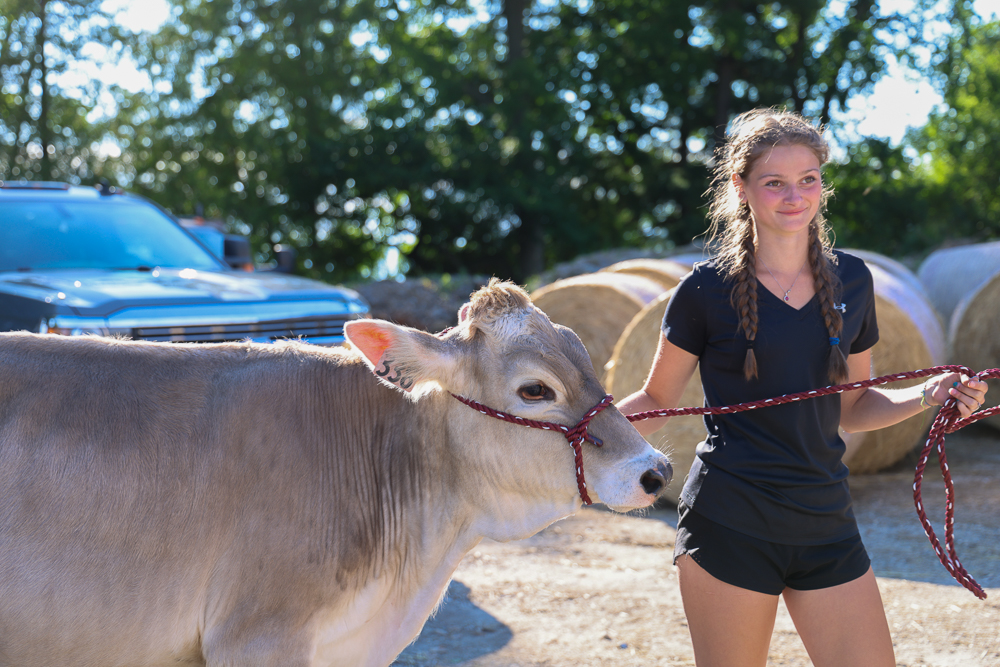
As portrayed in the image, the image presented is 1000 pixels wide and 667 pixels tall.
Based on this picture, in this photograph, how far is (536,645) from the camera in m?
4.28

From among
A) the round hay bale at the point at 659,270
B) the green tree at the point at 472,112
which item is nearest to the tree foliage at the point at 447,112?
the green tree at the point at 472,112

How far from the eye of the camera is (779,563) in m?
2.54

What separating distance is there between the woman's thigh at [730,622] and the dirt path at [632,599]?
5.37 ft

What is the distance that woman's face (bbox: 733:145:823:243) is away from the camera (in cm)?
264

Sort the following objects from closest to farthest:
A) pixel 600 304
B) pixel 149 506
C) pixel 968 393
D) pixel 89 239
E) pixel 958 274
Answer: pixel 149 506 < pixel 968 393 < pixel 89 239 < pixel 600 304 < pixel 958 274

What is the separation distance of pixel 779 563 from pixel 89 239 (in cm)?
565

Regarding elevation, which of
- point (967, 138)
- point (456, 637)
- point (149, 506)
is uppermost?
point (967, 138)

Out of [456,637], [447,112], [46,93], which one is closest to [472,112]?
[447,112]

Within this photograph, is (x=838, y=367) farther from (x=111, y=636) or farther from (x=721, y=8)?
(x=721, y=8)

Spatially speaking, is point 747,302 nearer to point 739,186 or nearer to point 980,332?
point 739,186

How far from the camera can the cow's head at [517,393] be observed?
2.33 meters

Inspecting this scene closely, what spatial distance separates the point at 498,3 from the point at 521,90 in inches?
150

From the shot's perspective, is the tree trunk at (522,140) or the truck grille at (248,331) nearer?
the truck grille at (248,331)

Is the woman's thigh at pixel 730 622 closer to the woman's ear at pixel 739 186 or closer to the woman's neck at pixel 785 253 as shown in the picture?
the woman's neck at pixel 785 253
